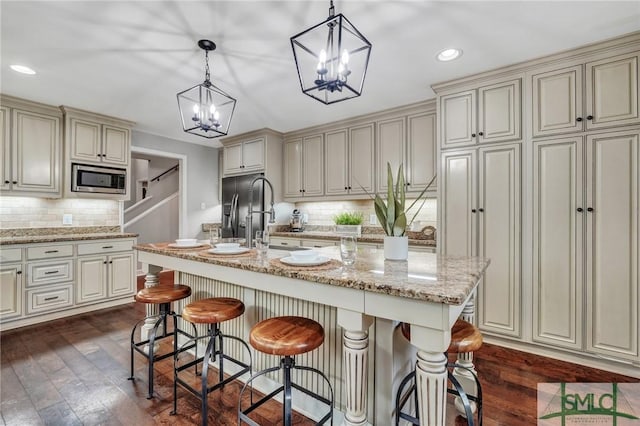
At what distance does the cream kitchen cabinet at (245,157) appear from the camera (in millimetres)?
4512

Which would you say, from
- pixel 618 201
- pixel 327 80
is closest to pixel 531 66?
pixel 618 201

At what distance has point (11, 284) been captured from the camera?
9.89 ft

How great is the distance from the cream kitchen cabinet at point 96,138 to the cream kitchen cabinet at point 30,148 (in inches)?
5.7

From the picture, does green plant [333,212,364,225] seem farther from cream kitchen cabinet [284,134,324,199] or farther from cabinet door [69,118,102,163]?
cabinet door [69,118,102,163]

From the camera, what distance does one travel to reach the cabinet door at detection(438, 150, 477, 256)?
271 cm

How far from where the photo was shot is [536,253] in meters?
2.43

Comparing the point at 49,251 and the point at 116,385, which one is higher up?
the point at 49,251

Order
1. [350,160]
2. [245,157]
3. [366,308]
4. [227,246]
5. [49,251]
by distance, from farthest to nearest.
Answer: [245,157]
[350,160]
[49,251]
[227,246]
[366,308]

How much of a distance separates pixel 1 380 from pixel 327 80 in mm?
3011

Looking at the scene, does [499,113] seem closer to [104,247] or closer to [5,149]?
[104,247]

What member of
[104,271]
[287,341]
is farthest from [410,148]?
[104,271]

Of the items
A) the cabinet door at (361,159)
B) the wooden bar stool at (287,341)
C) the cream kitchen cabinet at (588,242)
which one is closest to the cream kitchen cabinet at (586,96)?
the cream kitchen cabinet at (588,242)

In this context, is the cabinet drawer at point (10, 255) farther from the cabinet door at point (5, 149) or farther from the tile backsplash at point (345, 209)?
the tile backsplash at point (345, 209)

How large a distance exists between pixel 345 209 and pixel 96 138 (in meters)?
3.39
